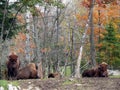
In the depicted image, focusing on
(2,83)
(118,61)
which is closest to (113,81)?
(2,83)

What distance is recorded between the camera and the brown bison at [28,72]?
13609mm

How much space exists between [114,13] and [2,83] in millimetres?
33161

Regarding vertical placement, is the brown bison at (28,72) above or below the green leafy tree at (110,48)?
above

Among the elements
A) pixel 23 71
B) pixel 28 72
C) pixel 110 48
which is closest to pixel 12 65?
pixel 23 71

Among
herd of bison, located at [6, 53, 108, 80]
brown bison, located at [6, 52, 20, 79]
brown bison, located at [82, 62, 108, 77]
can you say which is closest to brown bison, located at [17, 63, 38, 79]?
herd of bison, located at [6, 53, 108, 80]

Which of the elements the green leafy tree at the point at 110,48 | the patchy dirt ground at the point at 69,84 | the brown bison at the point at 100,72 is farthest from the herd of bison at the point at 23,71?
the green leafy tree at the point at 110,48

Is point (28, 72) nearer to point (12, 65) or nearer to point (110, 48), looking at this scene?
point (12, 65)

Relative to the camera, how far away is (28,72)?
44.9ft

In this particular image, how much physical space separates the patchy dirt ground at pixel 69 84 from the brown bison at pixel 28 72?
1524 mm

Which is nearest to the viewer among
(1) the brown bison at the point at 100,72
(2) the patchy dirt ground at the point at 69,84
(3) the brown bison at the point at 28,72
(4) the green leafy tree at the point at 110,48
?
(2) the patchy dirt ground at the point at 69,84

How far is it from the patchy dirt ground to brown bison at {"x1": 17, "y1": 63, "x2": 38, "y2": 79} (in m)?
1.52

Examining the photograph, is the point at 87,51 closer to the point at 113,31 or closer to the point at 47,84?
the point at 113,31

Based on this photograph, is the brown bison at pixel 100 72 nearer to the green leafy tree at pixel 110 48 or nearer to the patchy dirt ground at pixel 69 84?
the patchy dirt ground at pixel 69 84

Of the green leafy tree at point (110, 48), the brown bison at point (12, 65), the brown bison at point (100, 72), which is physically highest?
the brown bison at point (12, 65)
